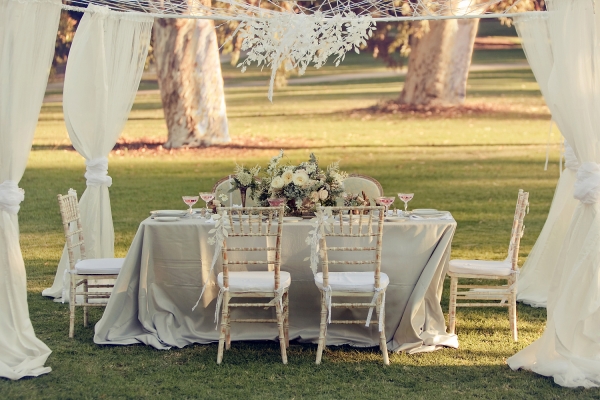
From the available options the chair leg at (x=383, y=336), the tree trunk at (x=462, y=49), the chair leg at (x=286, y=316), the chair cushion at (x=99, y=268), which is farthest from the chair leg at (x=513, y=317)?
the tree trunk at (x=462, y=49)

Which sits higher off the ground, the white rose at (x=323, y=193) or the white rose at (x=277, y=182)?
the white rose at (x=277, y=182)

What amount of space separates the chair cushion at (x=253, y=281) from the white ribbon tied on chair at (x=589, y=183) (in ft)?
6.10

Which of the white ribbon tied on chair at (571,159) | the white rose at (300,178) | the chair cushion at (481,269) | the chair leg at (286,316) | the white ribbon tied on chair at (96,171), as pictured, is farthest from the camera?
the white ribbon tied on chair at (96,171)

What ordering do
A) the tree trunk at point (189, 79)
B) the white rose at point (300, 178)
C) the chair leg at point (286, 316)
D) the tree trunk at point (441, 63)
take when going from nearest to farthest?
the chair leg at point (286, 316) → the white rose at point (300, 178) → the tree trunk at point (189, 79) → the tree trunk at point (441, 63)

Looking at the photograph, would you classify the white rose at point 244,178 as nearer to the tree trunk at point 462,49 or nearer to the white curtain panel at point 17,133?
the white curtain panel at point 17,133

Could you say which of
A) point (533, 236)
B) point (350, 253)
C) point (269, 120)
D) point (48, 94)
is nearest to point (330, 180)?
point (350, 253)

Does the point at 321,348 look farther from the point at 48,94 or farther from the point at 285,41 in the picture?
the point at 48,94

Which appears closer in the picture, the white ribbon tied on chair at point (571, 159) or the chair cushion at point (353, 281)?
the chair cushion at point (353, 281)

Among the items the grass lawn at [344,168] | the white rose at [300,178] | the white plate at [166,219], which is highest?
the white rose at [300,178]

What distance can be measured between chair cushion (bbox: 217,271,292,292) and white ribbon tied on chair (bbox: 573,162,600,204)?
6.10 feet

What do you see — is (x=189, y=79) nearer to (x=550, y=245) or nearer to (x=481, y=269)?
(x=550, y=245)

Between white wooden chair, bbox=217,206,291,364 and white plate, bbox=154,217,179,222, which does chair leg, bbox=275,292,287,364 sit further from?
white plate, bbox=154,217,179,222

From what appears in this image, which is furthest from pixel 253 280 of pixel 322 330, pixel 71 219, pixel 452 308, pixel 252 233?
pixel 71 219

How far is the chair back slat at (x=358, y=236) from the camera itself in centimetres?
500
